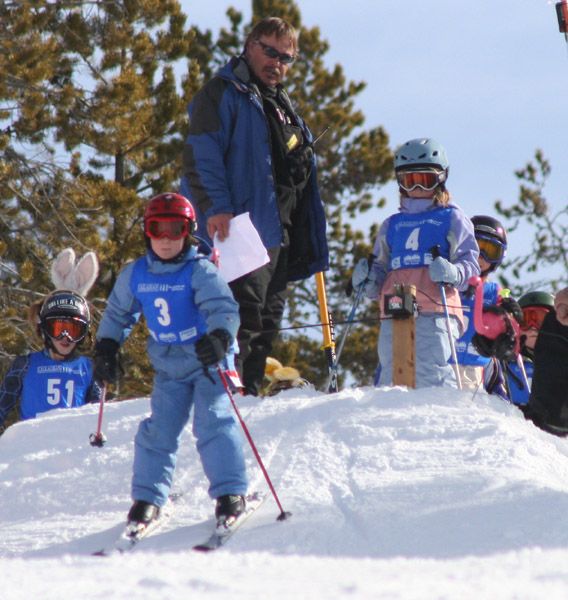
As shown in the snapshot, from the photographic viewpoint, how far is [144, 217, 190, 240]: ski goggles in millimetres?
5906

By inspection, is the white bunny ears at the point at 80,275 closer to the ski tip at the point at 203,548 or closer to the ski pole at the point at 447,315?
the ski pole at the point at 447,315

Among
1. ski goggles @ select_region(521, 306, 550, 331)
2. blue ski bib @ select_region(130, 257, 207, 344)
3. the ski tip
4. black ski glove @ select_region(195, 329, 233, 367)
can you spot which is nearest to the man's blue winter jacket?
blue ski bib @ select_region(130, 257, 207, 344)

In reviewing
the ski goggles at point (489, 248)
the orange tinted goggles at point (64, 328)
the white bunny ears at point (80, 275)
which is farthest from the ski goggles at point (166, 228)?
the ski goggles at point (489, 248)

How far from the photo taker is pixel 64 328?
8.46m

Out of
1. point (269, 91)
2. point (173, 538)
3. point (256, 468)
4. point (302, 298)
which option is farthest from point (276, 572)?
point (302, 298)

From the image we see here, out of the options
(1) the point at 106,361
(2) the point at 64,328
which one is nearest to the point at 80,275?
(2) the point at 64,328

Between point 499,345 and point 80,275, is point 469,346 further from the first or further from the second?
point 80,275

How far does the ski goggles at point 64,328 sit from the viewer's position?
332 inches

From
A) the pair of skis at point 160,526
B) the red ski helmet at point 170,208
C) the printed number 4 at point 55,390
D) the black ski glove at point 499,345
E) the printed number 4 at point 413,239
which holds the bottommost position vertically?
the pair of skis at point 160,526

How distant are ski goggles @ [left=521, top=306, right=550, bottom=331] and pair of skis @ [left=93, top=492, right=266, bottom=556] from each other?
485 centimetres

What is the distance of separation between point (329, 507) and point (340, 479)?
1.47ft

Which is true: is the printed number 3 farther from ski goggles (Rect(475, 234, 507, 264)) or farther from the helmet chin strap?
ski goggles (Rect(475, 234, 507, 264))

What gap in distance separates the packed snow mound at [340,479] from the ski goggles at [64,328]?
0.76m

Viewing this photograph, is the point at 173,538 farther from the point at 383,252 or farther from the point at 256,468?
the point at 383,252
